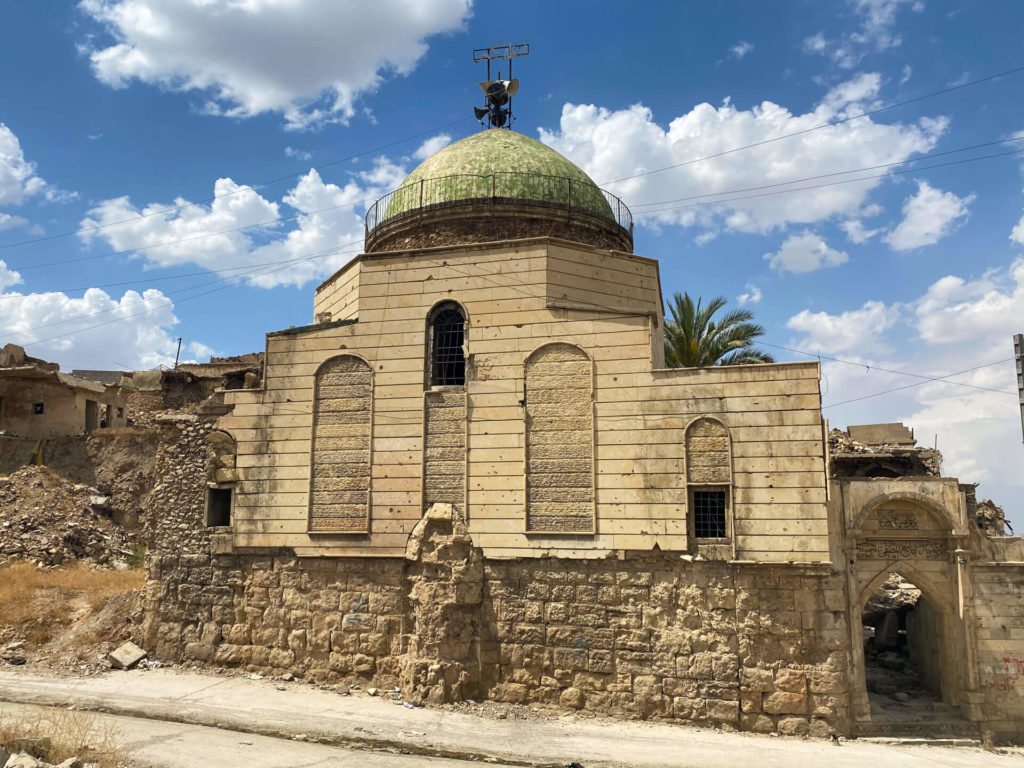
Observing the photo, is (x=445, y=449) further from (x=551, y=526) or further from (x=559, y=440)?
(x=551, y=526)

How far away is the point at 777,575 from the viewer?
38.6 ft

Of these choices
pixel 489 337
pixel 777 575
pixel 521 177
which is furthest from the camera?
pixel 521 177

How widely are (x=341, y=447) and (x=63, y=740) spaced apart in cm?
643

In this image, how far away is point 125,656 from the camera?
14.1 metres

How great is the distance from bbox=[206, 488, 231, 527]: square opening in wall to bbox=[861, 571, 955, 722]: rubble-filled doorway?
1237cm

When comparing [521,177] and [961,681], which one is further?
[521,177]

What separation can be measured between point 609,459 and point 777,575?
3304 mm

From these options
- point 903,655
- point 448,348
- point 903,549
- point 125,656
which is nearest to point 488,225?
point 448,348

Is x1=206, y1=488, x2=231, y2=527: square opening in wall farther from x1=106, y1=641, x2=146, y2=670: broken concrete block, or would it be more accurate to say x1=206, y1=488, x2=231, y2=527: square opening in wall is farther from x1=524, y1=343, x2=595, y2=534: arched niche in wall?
x1=524, y1=343, x2=595, y2=534: arched niche in wall

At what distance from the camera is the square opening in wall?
1475 centimetres

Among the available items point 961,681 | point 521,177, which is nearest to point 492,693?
point 961,681

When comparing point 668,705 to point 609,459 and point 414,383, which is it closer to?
point 609,459

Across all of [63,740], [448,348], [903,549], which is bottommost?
[63,740]

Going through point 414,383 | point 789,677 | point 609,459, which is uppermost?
point 414,383
